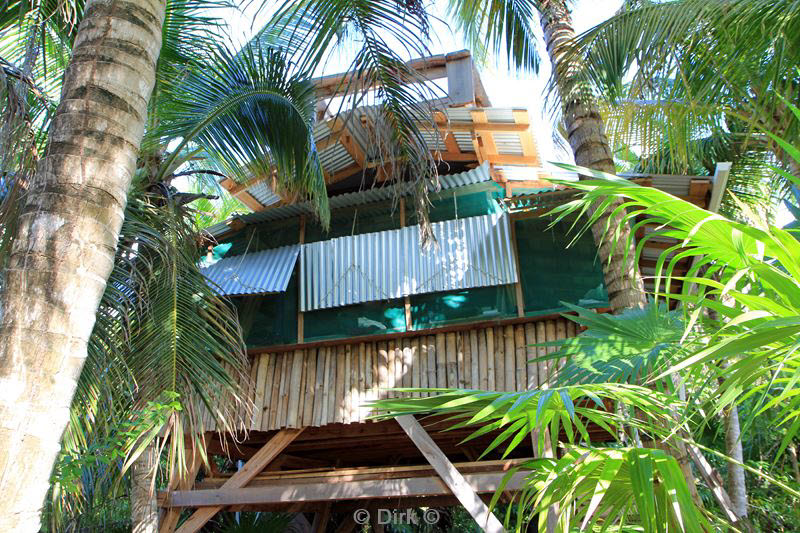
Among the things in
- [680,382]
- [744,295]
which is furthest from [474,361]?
[744,295]

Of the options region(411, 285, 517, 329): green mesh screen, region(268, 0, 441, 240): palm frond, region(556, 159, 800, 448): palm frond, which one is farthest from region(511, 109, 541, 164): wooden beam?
region(556, 159, 800, 448): palm frond

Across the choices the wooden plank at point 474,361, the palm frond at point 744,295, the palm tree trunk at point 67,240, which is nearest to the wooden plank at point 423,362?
the wooden plank at point 474,361

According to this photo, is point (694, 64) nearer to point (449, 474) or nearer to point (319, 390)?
point (449, 474)

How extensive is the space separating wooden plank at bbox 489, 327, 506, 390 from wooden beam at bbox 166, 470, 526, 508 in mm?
860

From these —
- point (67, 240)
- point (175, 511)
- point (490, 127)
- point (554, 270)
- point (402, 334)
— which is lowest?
point (175, 511)

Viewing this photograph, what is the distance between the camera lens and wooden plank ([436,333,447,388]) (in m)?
6.53

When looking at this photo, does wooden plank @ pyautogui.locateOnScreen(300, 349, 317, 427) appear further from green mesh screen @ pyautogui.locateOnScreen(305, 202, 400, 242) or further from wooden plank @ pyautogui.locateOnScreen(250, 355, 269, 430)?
green mesh screen @ pyautogui.locateOnScreen(305, 202, 400, 242)

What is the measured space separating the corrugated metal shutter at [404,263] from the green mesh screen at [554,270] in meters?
0.19

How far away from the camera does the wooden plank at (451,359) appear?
6504mm

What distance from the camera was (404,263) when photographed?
23.9 feet

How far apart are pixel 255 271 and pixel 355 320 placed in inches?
52.3

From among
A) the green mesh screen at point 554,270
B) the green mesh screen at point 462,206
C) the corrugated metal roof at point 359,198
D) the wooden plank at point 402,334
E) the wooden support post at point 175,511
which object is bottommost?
the wooden support post at point 175,511

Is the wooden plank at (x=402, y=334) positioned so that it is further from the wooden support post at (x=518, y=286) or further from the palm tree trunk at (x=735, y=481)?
the palm tree trunk at (x=735, y=481)

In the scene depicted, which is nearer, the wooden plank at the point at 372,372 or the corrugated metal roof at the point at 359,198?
the wooden plank at the point at 372,372
